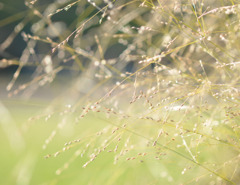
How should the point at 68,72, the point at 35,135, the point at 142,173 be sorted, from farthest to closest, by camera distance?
the point at 68,72
the point at 35,135
the point at 142,173

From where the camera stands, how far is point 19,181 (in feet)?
5.27

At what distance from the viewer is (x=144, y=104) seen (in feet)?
3.55

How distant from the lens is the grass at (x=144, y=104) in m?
0.94

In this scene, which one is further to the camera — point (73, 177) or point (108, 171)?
point (73, 177)

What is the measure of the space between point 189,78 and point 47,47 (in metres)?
6.16

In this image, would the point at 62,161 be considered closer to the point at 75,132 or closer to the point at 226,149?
the point at 75,132

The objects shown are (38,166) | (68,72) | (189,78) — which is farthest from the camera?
(68,72)

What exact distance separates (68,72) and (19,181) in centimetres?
490

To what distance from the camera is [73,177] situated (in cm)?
167

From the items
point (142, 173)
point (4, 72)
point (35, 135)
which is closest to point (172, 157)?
point (142, 173)

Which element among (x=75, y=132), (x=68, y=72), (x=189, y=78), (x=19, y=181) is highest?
(x=189, y=78)

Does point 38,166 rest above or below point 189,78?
below

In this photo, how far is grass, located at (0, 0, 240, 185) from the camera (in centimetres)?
94

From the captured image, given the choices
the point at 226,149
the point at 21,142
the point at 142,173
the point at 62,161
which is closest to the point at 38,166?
the point at 62,161
